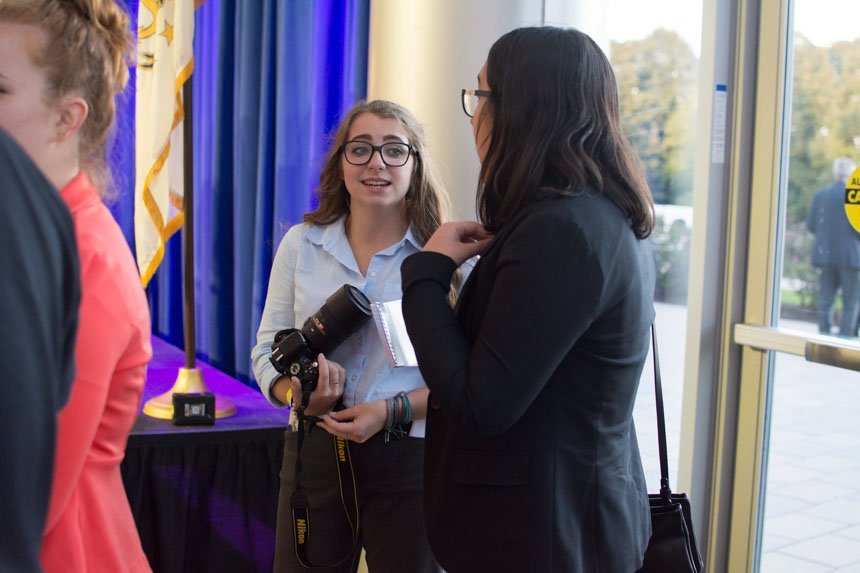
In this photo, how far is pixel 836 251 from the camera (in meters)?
2.02

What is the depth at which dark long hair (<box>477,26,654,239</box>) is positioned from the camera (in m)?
1.10

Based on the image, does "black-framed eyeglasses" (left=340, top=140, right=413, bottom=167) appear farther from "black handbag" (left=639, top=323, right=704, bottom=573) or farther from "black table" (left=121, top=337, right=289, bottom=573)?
"black table" (left=121, top=337, right=289, bottom=573)

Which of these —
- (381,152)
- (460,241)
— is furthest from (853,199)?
(460,241)

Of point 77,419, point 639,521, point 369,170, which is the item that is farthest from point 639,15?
point 77,419

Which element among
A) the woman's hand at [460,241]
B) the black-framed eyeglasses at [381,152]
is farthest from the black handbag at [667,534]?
the black-framed eyeglasses at [381,152]

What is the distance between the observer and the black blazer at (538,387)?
1012 millimetres

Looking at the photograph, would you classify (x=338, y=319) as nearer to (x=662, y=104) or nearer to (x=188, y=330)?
(x=188, y=330)

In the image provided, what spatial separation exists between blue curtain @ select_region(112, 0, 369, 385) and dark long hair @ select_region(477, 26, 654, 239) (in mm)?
1368

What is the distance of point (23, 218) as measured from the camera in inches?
21.3

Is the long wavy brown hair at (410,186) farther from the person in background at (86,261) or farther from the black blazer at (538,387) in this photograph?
the person in background at (86,261)

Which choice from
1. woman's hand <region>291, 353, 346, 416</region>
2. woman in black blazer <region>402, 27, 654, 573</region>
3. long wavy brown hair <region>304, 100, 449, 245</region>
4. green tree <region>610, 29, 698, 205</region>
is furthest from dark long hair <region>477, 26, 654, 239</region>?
green tree <region>610, 29, 698, 205</region>

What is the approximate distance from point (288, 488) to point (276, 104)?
1610mm

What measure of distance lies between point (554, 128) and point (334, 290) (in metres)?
0.75

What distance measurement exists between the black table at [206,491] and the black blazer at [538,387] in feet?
3.53
